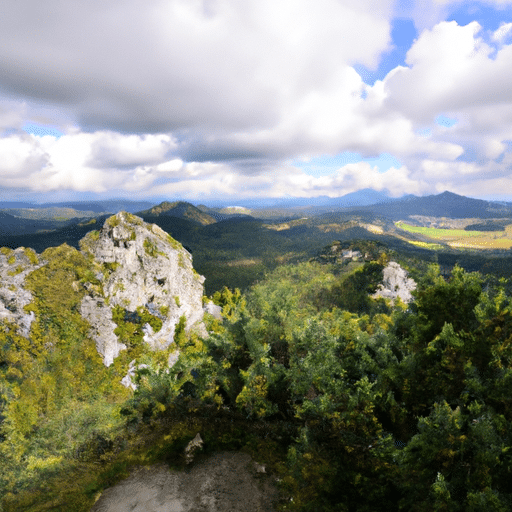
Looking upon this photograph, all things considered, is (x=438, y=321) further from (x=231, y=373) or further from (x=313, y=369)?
(x=231, y=373)

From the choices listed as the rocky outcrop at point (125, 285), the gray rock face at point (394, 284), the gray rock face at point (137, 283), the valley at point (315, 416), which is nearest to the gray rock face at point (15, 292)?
the rocky outcrop at point (125, 285)

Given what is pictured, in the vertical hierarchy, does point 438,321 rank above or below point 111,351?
above

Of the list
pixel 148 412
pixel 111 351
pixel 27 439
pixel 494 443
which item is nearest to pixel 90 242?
pixel 111 351

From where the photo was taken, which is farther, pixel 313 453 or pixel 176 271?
pixel 176 271

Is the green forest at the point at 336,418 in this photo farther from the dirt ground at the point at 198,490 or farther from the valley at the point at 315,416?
the dirt ground at the point at 198,490

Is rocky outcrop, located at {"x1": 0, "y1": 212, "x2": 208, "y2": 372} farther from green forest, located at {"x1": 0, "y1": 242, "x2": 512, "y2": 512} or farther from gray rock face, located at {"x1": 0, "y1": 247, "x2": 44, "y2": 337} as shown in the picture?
green forest, located at {"x1": 0, "y1": 242, "x2": 512, "y2": 512}

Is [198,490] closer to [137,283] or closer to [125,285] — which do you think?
[125,285]

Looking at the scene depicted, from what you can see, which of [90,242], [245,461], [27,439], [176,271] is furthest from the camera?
[176,271]

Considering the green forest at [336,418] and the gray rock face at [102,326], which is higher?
the green forest at [336,418]

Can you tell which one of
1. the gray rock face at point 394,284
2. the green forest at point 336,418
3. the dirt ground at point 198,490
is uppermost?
the green forest at point 336,418
